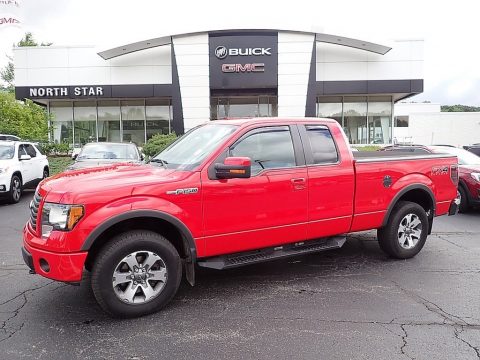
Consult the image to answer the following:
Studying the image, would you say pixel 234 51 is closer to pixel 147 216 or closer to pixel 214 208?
pixel 214 208

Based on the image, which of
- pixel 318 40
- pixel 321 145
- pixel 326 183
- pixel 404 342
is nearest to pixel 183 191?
pixel 326 183

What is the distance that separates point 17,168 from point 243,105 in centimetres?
1682

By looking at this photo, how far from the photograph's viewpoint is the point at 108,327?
3.86 meters

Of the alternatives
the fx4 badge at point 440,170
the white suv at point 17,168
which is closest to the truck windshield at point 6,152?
the white suv at point 17,168

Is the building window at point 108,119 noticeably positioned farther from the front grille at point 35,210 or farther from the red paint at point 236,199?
the front grille at point 35,210

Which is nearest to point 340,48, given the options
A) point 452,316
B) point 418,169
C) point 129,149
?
point 129,149

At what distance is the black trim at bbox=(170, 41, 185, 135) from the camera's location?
2392 centimetres

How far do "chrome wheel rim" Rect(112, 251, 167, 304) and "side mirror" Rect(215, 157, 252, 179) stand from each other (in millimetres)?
1031

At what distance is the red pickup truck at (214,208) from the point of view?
385 centimetres

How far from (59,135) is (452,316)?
2633cm

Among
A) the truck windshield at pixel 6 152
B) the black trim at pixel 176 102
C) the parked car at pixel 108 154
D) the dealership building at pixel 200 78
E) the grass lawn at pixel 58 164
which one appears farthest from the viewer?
the black trim at pixel 176 102

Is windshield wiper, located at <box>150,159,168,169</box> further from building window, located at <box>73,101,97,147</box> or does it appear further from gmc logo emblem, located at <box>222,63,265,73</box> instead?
building window, located at <box>73,101,97,147</box>

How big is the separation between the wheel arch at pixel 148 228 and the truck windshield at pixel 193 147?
0.62 meters

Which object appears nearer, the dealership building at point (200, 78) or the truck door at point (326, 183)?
the truck door at point (326, 183)
